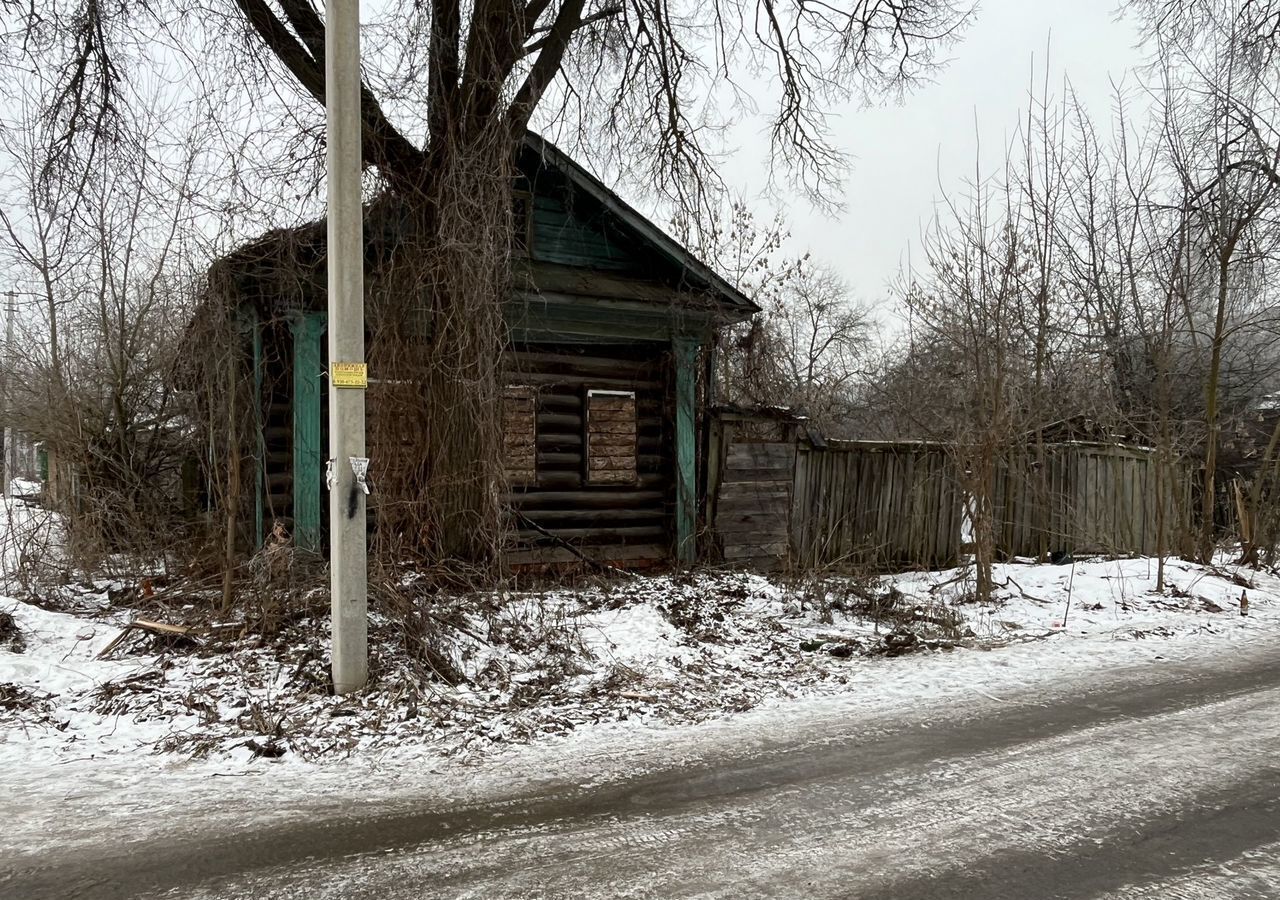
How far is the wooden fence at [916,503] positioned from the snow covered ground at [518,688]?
1.49m

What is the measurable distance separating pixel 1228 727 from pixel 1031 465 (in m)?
8.13

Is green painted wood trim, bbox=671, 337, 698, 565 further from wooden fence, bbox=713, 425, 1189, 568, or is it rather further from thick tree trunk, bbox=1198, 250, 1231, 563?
thick tree trunk, bbox=1198, 250, 1231, 563

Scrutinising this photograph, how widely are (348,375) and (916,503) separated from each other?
877 cm

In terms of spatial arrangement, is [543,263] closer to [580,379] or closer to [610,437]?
[580,379]

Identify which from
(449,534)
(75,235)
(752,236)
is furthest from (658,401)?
(752,236)

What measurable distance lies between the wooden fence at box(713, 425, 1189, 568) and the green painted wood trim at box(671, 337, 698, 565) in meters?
0.38

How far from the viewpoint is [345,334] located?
224 inches

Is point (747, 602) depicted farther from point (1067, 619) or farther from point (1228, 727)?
point (1228, 727)

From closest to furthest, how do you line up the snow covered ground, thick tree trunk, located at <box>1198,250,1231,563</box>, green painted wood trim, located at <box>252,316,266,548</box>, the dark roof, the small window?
1. the snow covered ground
2. the dark roof
3. green painted wood trim, located at <box>252,316,266,548</box>
4. the small window
5. thick tree trunk, located at <box>1198,250,1231,563</box>

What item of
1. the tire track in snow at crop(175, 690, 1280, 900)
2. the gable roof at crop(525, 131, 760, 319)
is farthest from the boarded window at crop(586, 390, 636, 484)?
the tire track in snow at crop(175, 690, 1280, 900)

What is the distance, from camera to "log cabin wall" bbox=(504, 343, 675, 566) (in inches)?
417

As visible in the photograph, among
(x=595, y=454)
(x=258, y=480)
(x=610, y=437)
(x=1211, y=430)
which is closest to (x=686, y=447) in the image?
(x=610, y=437)

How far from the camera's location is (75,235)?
9180mm

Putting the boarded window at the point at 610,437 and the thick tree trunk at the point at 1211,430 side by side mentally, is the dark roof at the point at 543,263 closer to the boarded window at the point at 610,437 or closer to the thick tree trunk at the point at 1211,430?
the boarded window at the point at 610,437
